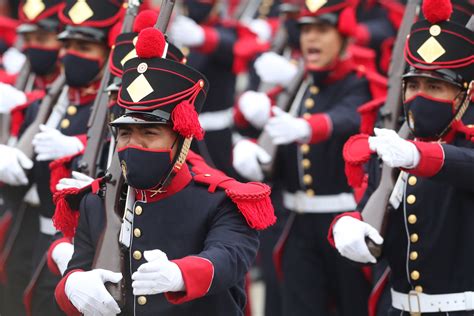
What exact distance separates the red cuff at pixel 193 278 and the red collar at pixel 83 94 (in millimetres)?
2215

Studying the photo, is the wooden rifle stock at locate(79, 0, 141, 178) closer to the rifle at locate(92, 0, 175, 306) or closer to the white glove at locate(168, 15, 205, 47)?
the rifle at locate(92, 0, 175, 306)

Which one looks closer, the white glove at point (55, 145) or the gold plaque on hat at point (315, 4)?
the white glove at point (55, 145)

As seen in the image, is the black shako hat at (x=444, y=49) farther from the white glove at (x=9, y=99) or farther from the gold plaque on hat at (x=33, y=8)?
the gold plaque on hat at (x=33, y=8)

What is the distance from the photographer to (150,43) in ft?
15.3

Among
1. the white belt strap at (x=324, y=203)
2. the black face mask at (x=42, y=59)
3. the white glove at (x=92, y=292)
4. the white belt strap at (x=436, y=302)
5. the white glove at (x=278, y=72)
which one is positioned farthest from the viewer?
the white glove at (x=278, y=72)

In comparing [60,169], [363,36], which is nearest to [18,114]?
[60,169]

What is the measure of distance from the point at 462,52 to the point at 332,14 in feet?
6.87

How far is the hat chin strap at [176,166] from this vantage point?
4.68 metres

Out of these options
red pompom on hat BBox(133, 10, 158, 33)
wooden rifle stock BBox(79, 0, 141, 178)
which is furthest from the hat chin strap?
wooden rifle stock BBox(79, 0, 141, 178)

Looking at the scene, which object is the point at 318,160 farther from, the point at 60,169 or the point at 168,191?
the point at 168,191

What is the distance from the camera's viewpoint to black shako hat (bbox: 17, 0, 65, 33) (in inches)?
286

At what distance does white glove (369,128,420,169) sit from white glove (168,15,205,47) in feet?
13.8

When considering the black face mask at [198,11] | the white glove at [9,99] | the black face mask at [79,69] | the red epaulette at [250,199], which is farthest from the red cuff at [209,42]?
the red epaulette at [250,199]

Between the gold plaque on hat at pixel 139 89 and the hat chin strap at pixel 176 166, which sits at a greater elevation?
Result: the gold plaque on hat at pixel 139 89
